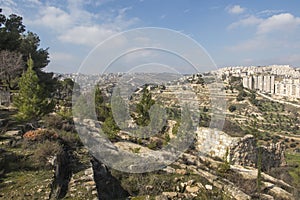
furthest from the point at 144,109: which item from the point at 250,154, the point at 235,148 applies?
the point at 250,154

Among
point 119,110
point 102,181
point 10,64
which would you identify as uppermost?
point 10,64

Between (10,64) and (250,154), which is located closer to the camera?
(250,154)

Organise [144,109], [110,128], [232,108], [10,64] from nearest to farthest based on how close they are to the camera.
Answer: [110,128] < [10,64] < [144,109] < [232,108]

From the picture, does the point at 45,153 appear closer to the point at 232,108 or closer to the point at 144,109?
the point at 144,109

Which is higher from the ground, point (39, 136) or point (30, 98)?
point (30, 98)

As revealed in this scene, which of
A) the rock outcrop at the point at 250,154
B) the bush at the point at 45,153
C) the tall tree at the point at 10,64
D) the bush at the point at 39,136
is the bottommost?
the rock outcrop at the point at 250,154

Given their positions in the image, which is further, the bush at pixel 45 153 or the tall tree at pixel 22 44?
the tall tree at pixel 22 44

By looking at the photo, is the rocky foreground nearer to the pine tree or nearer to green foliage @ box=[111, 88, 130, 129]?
the pine tree

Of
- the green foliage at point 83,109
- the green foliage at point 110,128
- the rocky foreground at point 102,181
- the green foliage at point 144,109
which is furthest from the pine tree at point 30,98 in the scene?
the green foliage at point 144,109

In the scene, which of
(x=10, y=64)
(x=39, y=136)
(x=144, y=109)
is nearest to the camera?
(x=39, y=136)

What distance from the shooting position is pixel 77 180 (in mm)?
5949

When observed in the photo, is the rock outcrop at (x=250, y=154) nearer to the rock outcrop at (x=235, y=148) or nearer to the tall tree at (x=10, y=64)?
the rock outcrop at (x=235, y=148)

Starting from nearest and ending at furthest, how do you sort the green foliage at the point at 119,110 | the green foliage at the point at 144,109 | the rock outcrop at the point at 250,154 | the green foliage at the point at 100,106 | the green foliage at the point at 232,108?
the green foliage at the point at 119,110 → the rock outcrop at the point at 250,154 → the green foliage at the point at 144,109 → the green foliage at the point at 100,106 → the green foliage at the point at 232,108

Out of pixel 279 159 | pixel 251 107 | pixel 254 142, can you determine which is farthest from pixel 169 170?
pixel 251 107
